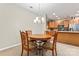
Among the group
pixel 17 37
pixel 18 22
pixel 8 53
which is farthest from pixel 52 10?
pixel 8 53

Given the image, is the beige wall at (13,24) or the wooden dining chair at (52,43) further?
the wooden dining chair at (52,43)

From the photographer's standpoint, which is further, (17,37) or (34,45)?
(34,45)

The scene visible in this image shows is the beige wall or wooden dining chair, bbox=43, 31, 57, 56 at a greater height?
the beige wall

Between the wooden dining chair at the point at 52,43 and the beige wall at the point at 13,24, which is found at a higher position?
the beige wall at the point at 13,24

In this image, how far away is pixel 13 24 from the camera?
2578mm

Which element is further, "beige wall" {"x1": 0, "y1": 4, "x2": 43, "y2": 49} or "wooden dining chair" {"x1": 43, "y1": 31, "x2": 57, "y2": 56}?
"wooden dining chair" {"x1": 43, "y1": 31, "x2": 57, "y2": 56}

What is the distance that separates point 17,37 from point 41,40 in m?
0.89

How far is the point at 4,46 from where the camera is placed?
102 inches

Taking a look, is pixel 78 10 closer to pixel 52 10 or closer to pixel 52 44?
pixel 52 10

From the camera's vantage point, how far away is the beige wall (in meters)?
2.50

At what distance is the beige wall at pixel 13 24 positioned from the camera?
2.50 m

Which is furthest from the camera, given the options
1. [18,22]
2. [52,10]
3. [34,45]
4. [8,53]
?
[34,45]

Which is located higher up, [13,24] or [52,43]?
[13,24]

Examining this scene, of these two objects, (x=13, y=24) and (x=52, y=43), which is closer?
(x=13, y=24)
